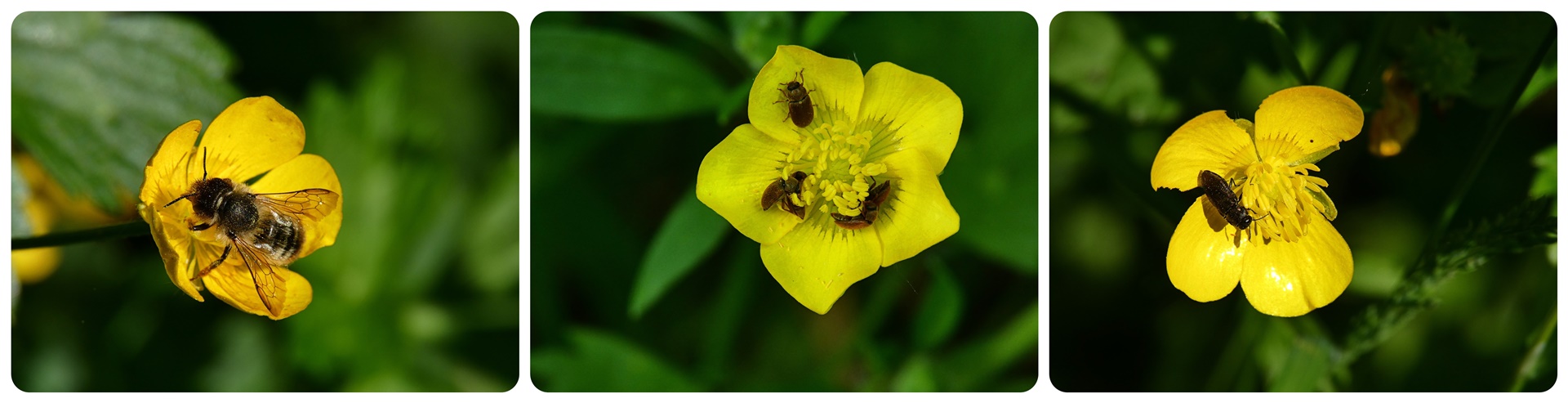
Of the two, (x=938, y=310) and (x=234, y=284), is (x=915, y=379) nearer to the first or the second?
(x=938, y=310)

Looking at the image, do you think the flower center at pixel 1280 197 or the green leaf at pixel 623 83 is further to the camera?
the green leaf at pixel 623 83

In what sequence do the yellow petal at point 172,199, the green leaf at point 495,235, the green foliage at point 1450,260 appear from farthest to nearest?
the green leaf at point 495,235
the green foliage at point 1450,260
the yellow petal at point 172,199

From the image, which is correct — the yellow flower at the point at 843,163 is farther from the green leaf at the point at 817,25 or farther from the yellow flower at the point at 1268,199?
the yellow flower at the point at 1268,199

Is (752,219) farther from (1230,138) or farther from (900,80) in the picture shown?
(1230,138)

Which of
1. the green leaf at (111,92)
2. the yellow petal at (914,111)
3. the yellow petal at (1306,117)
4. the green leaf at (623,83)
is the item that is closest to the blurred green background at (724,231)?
the green leaf at (623,83)

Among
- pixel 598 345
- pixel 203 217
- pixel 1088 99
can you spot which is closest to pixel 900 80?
pixel 1088 99

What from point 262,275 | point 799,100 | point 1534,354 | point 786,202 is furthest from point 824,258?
point 1534,354

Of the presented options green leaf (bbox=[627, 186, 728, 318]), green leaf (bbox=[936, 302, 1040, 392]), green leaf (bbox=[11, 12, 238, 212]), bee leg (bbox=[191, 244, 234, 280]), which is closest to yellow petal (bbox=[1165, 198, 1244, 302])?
green leaf (bbox=[936, 302, 1040, 392])

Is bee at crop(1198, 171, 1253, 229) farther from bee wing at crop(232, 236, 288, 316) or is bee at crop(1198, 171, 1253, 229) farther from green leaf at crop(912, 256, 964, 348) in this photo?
bee wing at crop(232, 236, 288, 316)
